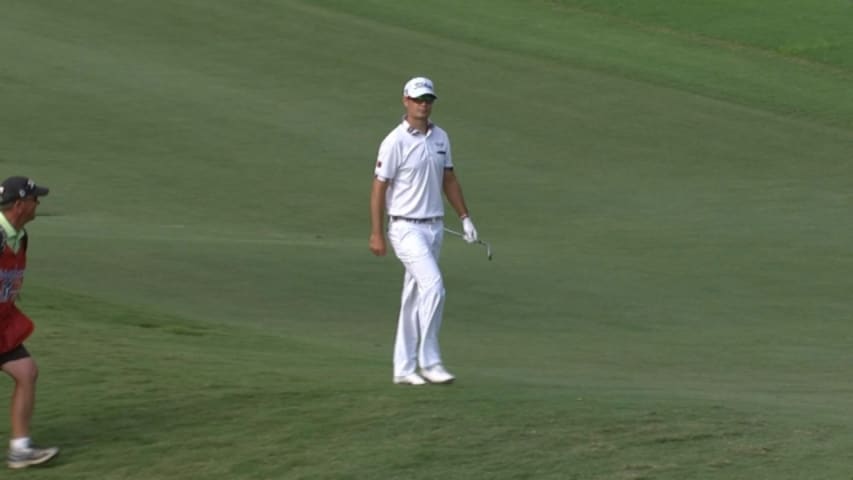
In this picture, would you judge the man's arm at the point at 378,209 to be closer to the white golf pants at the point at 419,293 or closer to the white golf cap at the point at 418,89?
the white golf pants at the point at 419,293

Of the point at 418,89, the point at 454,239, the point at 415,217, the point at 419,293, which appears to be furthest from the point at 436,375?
the point at 454,239

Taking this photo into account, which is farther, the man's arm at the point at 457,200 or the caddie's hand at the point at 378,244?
the man's arm at the point at 457,200

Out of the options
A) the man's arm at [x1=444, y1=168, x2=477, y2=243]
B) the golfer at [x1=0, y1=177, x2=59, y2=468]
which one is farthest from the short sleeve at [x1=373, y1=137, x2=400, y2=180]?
the golfer at [x1=0, y1=177, x2=59, y2=468]

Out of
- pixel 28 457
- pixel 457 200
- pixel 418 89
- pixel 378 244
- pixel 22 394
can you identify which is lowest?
pixel 28 457

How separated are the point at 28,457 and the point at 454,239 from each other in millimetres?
13899

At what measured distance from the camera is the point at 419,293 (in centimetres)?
1099

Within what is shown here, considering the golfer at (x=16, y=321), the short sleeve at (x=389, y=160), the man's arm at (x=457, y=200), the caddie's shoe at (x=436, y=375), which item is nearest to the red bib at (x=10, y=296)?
the golfer at (x=16, y=321)

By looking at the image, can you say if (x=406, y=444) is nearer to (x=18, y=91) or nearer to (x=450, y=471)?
(x=450, y=471)

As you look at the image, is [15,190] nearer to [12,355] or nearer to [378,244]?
[12,355]

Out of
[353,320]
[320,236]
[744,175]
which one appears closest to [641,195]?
[744,175]

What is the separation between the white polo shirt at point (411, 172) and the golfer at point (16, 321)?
253 centimetres

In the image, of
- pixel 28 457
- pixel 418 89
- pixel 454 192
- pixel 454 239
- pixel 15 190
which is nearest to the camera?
pixel 15 190

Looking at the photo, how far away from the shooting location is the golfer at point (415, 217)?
35.8 ft

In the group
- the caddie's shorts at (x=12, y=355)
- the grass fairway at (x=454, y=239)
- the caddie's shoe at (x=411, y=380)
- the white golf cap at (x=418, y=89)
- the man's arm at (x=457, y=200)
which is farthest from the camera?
the man's arm at (x=457, y=200)
